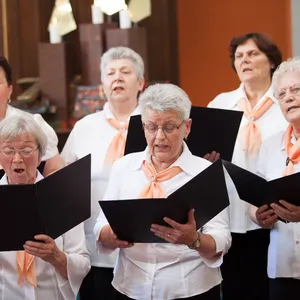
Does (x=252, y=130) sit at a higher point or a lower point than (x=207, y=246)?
higher

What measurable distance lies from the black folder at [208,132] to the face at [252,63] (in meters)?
0.52

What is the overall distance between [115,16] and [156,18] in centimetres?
36

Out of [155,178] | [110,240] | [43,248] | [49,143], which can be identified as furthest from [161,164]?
[49,143]

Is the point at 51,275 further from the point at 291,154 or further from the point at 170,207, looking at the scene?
the point at 291,154

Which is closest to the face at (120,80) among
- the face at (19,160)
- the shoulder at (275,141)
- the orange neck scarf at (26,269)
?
the shoulder at (275,141)

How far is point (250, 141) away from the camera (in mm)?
3613

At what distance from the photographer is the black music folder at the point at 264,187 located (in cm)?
269

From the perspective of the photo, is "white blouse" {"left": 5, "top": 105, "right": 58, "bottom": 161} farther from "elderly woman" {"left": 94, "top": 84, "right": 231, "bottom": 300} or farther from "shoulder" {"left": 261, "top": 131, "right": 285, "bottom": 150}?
"shoulder" {"left": 261, "top": 131, "right": 285, "bottom": 150}

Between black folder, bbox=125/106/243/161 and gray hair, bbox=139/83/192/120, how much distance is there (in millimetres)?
456

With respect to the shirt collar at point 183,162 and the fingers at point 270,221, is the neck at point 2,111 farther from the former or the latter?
the fingers at point 270,221

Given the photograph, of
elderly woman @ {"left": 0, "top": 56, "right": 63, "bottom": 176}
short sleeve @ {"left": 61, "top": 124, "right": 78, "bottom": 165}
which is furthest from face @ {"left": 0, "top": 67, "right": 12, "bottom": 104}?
short sleeve @ {"left": 61, "top": 124, "right": 78, "bottom": 165}

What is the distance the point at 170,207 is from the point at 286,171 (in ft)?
2.55

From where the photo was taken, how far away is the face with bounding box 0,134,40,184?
9.25ft

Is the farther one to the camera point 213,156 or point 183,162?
point 213,156
